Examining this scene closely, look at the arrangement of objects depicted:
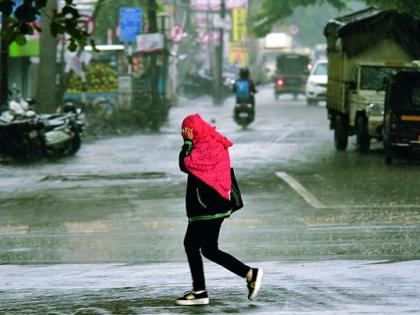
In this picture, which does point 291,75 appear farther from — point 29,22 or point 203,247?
point 203,247

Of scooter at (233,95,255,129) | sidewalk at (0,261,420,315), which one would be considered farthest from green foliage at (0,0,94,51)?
scooter at (233,95,255,129)

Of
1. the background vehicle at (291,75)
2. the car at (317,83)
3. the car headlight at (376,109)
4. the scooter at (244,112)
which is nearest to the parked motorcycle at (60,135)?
the car headlight at (376,109)

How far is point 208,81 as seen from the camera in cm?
8025

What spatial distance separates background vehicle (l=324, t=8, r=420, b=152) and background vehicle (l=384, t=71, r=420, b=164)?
Result: 349 centimetres

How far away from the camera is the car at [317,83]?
196ft

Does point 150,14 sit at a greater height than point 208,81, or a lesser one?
greater

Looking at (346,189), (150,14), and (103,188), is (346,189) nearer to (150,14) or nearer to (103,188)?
(103,188)

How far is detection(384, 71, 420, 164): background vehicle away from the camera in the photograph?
82.1 feet

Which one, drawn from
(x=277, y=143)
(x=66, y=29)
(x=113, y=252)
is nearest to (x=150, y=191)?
(x=66, y=29)

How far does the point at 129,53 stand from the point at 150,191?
89.5ft

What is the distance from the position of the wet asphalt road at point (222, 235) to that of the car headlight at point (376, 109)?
908 millimetres

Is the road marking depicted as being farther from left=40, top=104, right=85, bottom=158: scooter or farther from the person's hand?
the person's hand

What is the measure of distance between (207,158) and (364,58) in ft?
69.7

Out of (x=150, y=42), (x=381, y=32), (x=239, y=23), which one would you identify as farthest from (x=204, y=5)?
(x=381, y=32)
